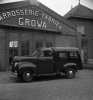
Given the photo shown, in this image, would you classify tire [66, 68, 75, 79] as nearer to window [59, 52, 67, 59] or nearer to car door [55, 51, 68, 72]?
car door [55, 51, 68, 72]

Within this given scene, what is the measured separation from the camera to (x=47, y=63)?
10.1 metres

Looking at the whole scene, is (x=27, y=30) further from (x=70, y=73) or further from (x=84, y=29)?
(x=84, y=29)

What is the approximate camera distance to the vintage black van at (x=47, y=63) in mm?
9391

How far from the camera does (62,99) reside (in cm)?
511

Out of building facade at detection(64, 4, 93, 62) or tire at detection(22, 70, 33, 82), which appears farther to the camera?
building facade at detection(64, 4, 93, 62)

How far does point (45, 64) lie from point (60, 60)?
44.0 inches

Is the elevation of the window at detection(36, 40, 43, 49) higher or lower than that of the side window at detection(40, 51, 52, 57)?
higher

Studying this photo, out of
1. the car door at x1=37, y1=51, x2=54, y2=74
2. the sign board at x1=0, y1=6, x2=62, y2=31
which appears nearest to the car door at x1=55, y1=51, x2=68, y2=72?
the car door at x1=37, y1=51, x2=54, y2=74

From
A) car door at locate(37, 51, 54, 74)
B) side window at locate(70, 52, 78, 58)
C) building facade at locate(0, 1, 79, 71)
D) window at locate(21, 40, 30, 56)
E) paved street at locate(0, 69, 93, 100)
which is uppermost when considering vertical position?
building facade at locate(0, 1, 79, 71)

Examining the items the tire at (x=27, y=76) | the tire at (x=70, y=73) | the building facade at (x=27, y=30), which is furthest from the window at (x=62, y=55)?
the building facade at (x=27, y=30)

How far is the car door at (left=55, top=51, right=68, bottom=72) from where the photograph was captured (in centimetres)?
1039

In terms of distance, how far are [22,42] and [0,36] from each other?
2.22m

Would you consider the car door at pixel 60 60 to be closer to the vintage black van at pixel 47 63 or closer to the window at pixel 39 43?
the vintage black van at pixel 47 63

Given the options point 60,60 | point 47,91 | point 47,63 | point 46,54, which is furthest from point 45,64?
point 47,91
